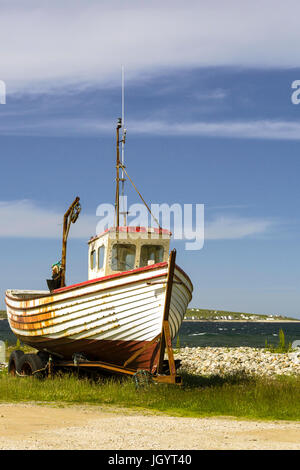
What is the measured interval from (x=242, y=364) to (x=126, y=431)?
15.8 metres

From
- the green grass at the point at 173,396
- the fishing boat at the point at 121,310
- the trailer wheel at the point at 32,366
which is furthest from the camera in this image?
the trailer wheel at the point at 32,366

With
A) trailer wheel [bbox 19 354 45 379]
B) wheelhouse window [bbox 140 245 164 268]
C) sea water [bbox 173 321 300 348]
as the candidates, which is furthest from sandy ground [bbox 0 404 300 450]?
sea water [bbox 173 321 300 348]

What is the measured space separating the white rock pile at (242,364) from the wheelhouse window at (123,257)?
7006 millimetres

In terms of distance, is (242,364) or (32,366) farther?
(242,364)

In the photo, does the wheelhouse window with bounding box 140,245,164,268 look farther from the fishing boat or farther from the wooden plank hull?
the wooden plank hull

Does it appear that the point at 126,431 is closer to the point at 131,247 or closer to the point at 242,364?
the point at 131,247

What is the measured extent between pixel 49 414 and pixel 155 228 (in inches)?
275

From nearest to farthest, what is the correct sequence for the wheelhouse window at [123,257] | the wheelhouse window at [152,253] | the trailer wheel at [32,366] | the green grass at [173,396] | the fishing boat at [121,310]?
the green grass at [173,396] < the fishing boat at [121,310] < the trailer wheel at [32,366] < the wheelhouse window at [123,257] < the wheelhouse window at [152,253]

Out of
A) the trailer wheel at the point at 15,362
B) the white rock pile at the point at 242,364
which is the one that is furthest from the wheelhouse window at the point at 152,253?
the white rock pile at the point at 242,364

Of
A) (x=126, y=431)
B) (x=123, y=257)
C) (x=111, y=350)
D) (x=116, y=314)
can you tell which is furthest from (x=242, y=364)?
(x=126, y=431)

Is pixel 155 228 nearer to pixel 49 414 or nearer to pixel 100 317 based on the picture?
pixel 100 317

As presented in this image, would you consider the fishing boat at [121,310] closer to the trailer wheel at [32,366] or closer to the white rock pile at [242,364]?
the trailer wheel at [32,366]

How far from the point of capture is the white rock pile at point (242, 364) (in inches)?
887

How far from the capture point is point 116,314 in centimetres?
1470
